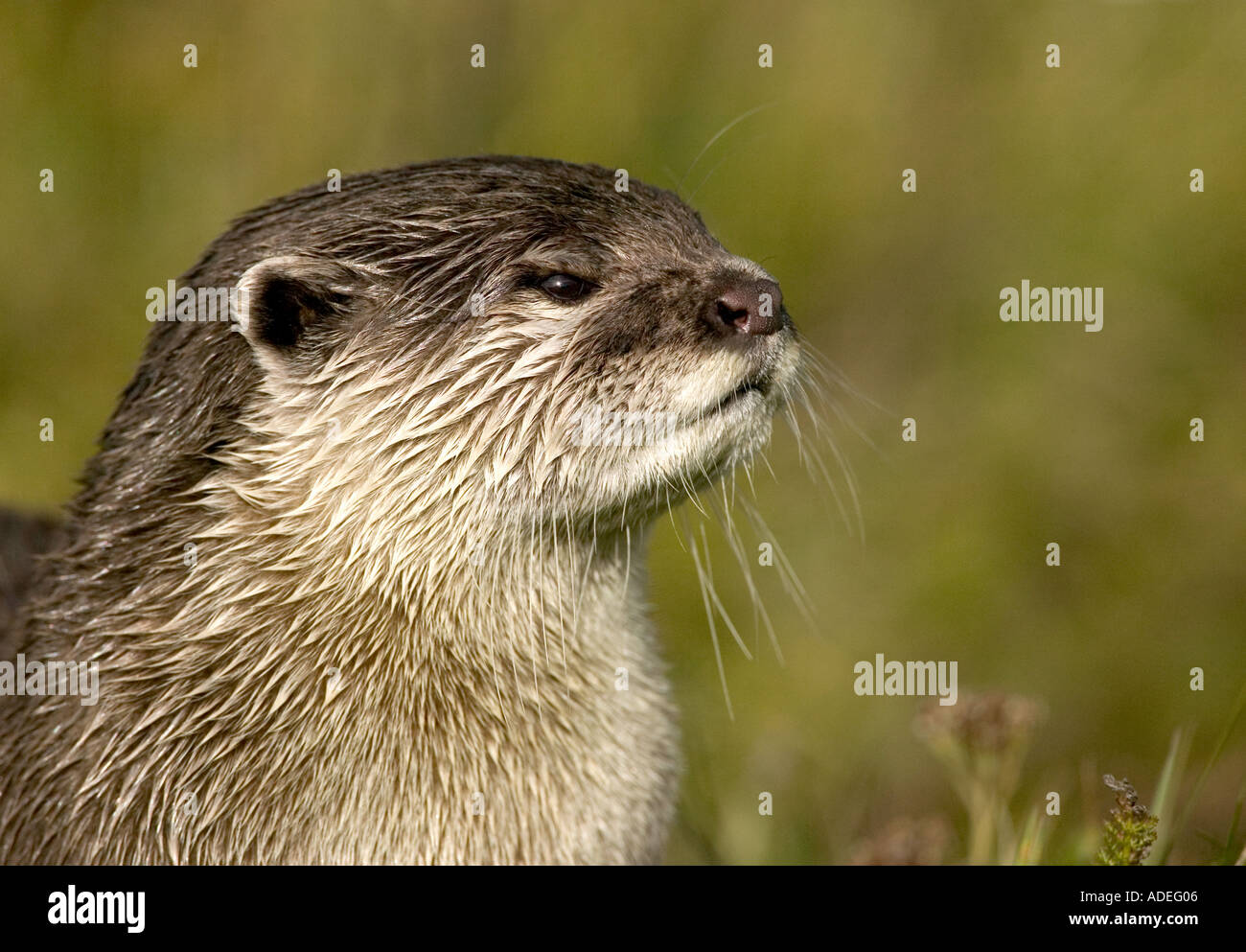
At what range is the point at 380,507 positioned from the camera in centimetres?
252

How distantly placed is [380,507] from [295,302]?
1.23ft

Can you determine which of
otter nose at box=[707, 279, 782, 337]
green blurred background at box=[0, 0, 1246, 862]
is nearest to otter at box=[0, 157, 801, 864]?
otter nose at box=[707, 279, 782, 337]

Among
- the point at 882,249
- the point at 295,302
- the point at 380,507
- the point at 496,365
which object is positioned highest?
the point at 882,249

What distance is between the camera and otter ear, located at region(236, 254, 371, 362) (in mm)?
2545

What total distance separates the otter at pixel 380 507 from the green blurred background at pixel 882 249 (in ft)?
8.15

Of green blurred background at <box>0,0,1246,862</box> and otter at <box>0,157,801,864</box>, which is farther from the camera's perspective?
green blurred background at <box>0,0,1246,862</box>

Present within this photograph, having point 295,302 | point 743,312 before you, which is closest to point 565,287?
point 743,312

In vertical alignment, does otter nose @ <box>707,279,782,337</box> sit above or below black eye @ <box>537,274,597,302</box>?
below

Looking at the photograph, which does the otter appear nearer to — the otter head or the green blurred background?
the otter head

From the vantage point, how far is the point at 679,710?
312 cm

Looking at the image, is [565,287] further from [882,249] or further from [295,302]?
[882,249]

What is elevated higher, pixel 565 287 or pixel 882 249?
pixel 882 249
